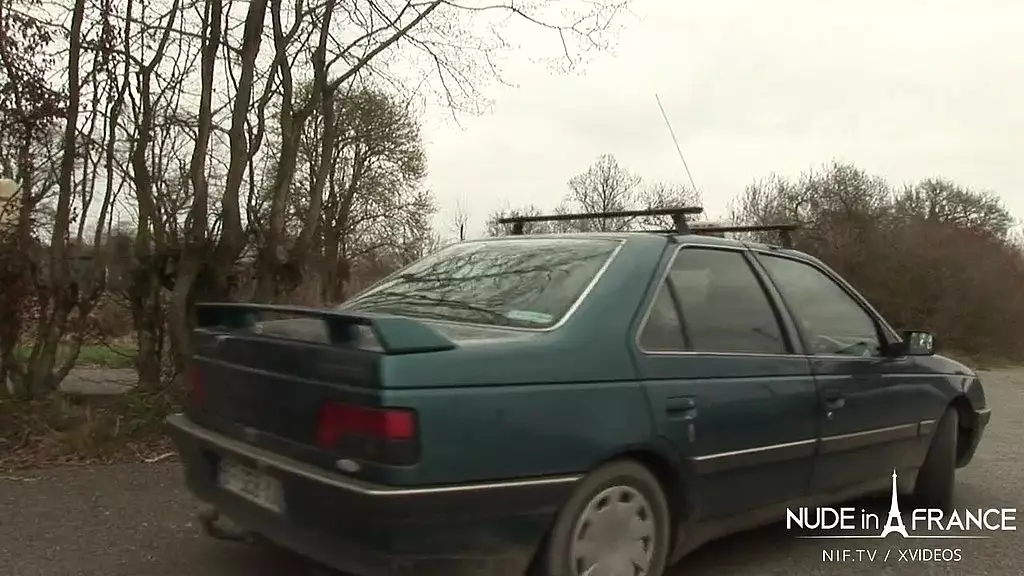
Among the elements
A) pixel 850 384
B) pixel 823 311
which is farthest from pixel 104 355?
pixel 850 384

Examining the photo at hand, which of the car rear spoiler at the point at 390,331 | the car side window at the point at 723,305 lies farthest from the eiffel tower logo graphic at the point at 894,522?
the car rear spoiler at the point at 390,331

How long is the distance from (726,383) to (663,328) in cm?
38

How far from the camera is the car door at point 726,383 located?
3340 mm

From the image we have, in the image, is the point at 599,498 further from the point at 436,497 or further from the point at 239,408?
the point at 239,408

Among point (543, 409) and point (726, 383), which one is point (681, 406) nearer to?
point (726, 383)

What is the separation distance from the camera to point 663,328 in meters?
3.43

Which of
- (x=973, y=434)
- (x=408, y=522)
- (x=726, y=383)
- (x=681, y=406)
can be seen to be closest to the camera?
(x=408, y=522)

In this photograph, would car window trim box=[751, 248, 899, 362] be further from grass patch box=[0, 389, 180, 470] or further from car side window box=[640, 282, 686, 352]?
grass patch box=[0, 389, 180, 470]

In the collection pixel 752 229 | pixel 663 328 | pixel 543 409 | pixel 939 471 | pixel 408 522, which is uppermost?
pixel 752 229

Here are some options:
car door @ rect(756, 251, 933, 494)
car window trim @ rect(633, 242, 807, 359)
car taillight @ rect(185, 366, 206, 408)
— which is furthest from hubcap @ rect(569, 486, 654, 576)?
car taillight @ rect(185, 366, 206, 408)

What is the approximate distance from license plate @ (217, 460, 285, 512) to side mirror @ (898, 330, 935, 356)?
132 inches

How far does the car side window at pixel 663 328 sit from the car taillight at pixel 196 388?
70.5 inches

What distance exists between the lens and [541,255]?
377 centimetres

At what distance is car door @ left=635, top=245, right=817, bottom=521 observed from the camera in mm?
3340
